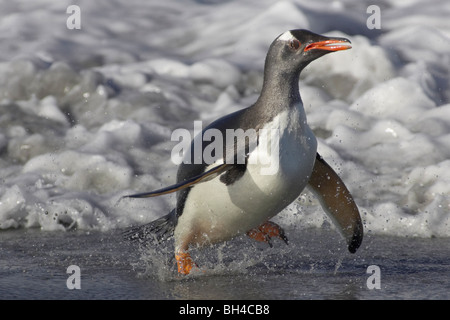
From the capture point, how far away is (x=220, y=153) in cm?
316

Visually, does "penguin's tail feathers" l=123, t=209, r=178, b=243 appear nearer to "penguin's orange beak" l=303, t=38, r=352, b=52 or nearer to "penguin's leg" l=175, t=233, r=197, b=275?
"penguin's leg" l=175, t=233, r=197, b=275

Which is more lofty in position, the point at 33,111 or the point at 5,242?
the point at 33,111

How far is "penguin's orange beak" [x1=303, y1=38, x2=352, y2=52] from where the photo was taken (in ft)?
10.3

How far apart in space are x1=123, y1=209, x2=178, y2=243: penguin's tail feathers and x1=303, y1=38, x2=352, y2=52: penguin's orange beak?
3.76ft

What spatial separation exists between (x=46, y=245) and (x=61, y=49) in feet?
15.1

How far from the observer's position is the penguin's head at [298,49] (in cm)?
318

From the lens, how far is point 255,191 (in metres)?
3.10

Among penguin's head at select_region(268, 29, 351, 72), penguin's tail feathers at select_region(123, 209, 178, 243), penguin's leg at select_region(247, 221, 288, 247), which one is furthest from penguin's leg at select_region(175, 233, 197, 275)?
penguin's head at select_region(268, 29, 351, 72)

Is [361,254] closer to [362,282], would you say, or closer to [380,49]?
[362,282]

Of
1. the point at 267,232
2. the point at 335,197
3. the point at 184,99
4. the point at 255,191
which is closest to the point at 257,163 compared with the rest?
the point at 255,191

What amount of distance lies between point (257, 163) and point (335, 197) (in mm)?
885

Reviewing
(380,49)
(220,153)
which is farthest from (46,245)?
(380,49)

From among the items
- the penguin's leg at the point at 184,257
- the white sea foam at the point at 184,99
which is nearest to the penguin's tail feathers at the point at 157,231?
the penguin's leg at the point at 184,257

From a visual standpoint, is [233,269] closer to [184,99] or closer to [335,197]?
[335,197]
